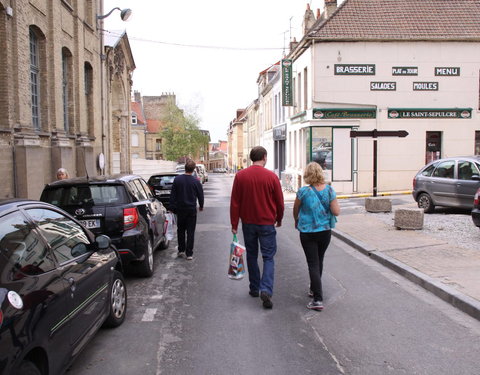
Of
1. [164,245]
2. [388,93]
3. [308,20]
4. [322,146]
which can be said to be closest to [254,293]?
[164,245]

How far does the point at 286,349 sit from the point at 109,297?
1.82 meters

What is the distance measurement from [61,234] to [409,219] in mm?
8861

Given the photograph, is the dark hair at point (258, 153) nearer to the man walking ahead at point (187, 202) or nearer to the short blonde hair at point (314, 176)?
the short blonde hair at point (314, 176)

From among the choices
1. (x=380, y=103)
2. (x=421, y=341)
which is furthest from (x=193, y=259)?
(x=380, y=103)

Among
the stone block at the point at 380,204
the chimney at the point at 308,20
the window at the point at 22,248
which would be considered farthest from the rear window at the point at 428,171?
the chimney at the point at 308,20

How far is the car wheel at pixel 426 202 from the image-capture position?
47.6 ft

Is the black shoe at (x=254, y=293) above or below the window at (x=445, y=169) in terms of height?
below

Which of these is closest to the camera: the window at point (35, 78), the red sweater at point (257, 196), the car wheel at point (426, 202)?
the red sweater at point (257, 196)

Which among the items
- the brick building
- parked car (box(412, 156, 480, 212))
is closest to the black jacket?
the brick building

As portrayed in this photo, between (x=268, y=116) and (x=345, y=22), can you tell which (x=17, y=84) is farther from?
(x=268, y=116)

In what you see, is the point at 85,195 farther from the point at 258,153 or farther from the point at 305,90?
the point at 305,90

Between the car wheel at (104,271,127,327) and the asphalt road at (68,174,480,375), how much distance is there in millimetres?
124

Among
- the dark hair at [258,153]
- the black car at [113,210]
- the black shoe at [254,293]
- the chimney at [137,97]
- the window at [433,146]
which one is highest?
the chimney at [137,97]

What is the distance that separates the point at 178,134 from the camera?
64688 millimetres
